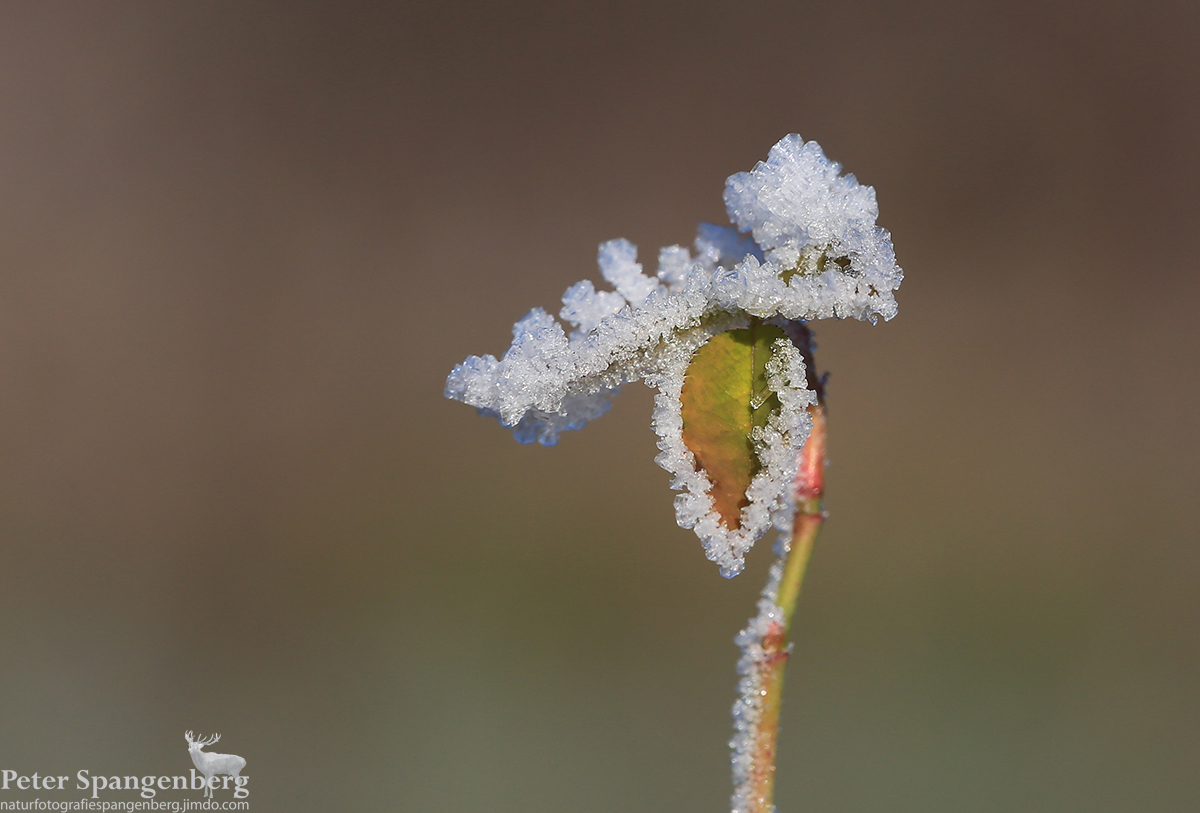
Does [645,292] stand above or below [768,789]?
above

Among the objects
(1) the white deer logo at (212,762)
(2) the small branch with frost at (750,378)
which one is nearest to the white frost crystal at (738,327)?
(2) the small branch with frost at (750,378)

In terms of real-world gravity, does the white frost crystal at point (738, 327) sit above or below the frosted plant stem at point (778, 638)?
above

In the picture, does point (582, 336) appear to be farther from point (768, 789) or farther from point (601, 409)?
point (768, 789)

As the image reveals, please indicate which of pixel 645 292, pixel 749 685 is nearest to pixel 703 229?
pixel 645 292

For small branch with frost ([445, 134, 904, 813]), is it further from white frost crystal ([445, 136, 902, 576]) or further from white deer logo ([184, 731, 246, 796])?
white deer logo ([184, 731, 246, 796])

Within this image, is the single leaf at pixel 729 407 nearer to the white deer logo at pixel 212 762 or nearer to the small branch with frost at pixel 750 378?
the small branch with frost at pixel 750 378

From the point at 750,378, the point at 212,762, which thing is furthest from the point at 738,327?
the point at 212,762
